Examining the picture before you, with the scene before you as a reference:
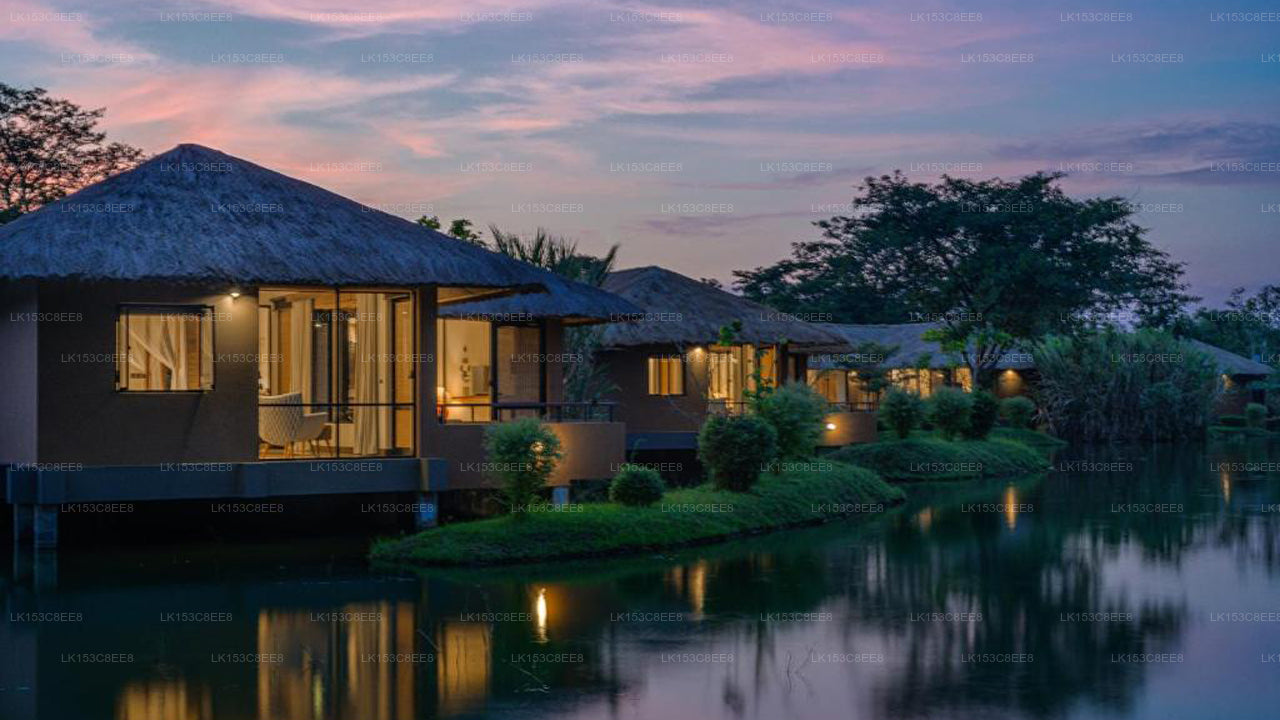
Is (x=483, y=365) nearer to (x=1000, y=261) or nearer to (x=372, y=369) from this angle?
(x=372, y=369)

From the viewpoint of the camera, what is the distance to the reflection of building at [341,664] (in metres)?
8.27

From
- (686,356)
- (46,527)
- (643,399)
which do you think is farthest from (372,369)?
(686,356)

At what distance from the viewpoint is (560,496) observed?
18391mm

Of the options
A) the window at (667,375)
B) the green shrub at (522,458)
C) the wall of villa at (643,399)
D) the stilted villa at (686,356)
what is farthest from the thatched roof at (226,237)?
the window at (667,375)

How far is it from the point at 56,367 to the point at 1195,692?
12083mm

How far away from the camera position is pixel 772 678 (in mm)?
9266

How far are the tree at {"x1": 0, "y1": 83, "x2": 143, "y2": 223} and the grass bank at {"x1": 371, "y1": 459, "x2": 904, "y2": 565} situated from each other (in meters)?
21.5

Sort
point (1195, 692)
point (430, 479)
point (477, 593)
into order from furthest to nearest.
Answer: point (430, 479), point (477, 593), point (1195, 692)

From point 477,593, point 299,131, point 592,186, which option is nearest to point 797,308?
point 592,186

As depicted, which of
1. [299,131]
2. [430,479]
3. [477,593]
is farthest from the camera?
[299,131]

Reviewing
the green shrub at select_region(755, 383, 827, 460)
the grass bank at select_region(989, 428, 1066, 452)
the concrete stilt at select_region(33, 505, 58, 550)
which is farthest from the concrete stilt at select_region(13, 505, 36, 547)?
the grass bank at select_region(989, 428, 1066, 452)

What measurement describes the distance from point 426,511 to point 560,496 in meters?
1.87

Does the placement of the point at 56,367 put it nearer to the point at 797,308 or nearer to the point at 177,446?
the point at 177,446

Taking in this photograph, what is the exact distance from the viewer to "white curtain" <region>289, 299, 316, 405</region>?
63.8ft
